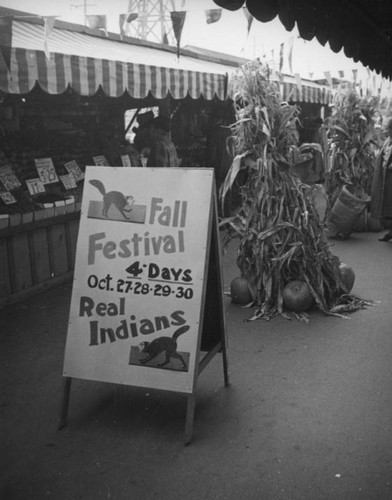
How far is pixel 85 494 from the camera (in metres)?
2.83

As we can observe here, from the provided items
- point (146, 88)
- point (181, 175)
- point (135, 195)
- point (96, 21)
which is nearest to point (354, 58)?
point (181, 175)

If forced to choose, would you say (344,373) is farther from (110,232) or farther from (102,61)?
(102,61)

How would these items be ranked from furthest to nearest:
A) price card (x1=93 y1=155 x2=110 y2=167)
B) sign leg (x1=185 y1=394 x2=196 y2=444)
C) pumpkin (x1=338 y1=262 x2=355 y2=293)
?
1. price card (x1=93 y1=155 x2=110 y2=167)
2. pumpkin (x1=338 y1=262 x2=355 y2=293)
3. sign leg (x1=185 y1=394 x2=196 y2=444)

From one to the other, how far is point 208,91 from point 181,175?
539cm

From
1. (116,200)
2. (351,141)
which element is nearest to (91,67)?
(116,200)

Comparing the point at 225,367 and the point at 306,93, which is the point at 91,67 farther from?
the point at 306,93

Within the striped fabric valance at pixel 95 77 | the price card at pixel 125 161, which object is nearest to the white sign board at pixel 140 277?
the striped fabric valance at pixel 95 77

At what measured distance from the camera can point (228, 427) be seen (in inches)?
137

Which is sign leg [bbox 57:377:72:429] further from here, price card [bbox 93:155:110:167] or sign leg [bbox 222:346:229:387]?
price card [bbox 93:155:110:167]

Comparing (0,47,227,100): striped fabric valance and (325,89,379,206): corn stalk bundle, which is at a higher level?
(0,47,227,100): striped fabric valance

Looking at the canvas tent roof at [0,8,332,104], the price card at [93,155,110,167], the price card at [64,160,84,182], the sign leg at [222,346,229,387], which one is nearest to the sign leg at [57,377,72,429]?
the sign leg at [222,346,229,387]

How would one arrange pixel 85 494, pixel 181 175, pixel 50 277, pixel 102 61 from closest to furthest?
1. pixel 85 494
2. pixel 181 175
3. pixel 102 61
4. pixel 50 277

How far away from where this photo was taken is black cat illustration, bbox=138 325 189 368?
11.0 ft

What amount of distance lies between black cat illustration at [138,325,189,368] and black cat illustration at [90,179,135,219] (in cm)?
82
